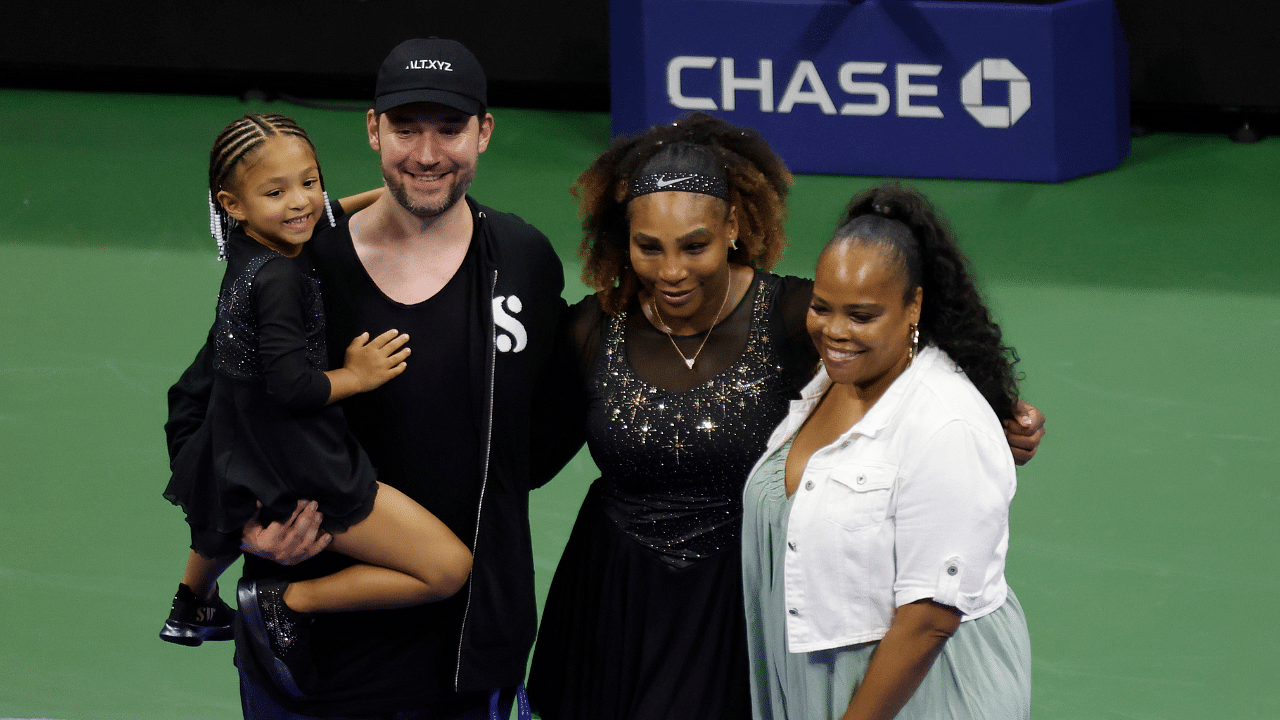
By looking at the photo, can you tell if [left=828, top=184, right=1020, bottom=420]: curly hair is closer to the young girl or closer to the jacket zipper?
the jacket zipper

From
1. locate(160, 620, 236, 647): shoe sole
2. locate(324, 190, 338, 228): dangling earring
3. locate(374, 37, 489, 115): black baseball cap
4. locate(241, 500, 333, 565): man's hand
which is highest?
locate(374, 37, 489, 115): black baseball cap

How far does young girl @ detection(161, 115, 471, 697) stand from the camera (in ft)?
8.79

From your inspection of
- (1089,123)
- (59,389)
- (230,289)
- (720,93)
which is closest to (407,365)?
(230,289)

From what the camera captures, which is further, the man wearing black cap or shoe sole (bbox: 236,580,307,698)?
shoe sole (bbox: 236,580,307,698)

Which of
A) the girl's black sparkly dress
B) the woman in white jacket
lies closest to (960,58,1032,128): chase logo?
the girl's black sparkly dress

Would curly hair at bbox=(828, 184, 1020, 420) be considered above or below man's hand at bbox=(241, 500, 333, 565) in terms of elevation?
above

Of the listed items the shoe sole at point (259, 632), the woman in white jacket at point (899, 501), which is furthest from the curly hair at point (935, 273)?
the shoe sole at point (259, 632)

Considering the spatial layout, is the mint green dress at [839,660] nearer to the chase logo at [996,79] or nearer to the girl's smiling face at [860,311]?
the girl's smiling face at [860,311]

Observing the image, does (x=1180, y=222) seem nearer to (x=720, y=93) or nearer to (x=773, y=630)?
(x=720, y=93)

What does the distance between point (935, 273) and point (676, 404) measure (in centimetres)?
56

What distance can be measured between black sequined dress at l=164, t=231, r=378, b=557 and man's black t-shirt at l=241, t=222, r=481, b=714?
0.19 feet

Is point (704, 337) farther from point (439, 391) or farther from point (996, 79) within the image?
point (996, 79)

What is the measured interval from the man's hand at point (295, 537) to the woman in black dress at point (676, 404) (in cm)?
51

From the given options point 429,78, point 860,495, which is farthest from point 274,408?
point 860,495
